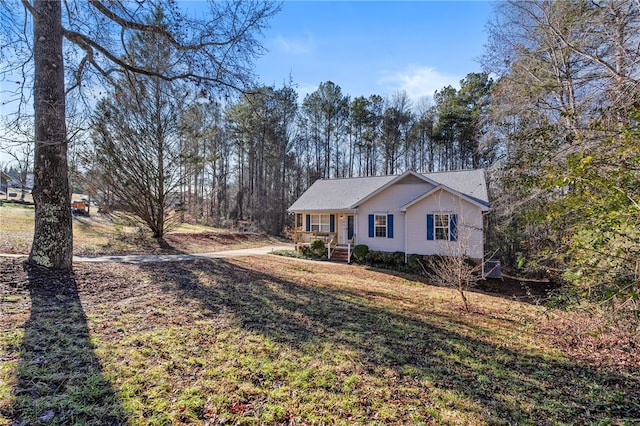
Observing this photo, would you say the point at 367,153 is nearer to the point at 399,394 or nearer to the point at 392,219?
the point at 392,219

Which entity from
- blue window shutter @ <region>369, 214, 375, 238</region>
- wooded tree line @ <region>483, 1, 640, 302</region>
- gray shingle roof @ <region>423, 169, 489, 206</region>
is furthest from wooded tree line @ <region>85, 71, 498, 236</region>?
wooded tree line @ <region>483, 1, 640, 302</region>

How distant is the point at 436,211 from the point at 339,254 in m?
6.05

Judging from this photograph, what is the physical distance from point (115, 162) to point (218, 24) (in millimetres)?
9040

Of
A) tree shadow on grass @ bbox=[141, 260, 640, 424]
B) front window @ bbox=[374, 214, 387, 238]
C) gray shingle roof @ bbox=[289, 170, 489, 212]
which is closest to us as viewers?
tree shadow on grass @ bbox=[141, 260, 640, 424]

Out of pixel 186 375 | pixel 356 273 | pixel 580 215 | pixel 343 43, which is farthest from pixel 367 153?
pixel 186 375

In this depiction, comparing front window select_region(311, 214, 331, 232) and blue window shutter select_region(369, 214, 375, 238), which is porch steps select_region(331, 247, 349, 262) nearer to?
blue window shutter select_region(369, 214, 375, 238)

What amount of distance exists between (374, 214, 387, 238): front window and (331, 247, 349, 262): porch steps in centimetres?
222

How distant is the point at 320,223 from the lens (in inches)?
798

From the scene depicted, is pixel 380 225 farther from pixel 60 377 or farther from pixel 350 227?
pixel 60 377

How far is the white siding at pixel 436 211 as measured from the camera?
46.2 ft

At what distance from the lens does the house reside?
14.3m

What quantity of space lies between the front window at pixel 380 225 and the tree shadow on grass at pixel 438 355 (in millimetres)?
9762

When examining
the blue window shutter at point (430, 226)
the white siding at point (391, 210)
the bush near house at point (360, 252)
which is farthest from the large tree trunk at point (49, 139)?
the blue window shutter at point (430, 226)

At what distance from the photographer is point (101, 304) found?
16.0 ft
